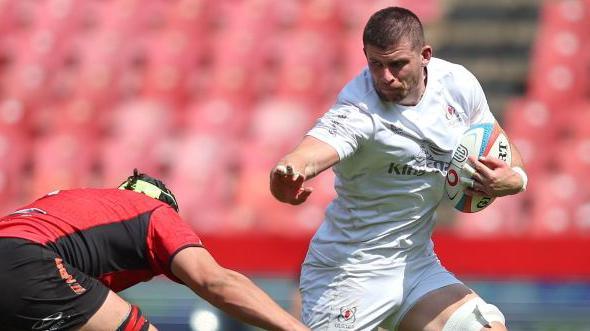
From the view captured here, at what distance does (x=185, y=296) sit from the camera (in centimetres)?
975

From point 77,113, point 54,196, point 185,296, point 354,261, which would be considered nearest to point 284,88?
point 77,113

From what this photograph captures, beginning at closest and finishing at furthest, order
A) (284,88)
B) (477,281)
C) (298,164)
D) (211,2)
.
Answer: (298,164) → (477,281) → (284,88) → (211,2)

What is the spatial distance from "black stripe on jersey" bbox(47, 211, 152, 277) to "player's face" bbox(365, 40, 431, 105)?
1.48 metres

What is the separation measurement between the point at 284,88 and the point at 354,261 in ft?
27.0

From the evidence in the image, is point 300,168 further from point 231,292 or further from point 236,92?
point 236,92

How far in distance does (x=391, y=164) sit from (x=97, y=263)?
171 centimetres

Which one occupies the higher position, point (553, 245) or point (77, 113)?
point (77, 113)

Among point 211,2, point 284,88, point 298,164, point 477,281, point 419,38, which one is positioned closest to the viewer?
point 298,164

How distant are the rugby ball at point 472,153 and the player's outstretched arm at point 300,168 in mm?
781

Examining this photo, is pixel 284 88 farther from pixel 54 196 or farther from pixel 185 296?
pixel 54 196

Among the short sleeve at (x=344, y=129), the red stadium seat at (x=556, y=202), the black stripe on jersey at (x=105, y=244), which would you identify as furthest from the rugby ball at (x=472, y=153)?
the red stadium seat at (x=556, y=202)

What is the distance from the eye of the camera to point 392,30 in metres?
6.03

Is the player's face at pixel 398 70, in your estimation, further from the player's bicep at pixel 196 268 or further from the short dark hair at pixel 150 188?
the player's bicep at pixel 196 268

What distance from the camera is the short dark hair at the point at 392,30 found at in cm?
600
